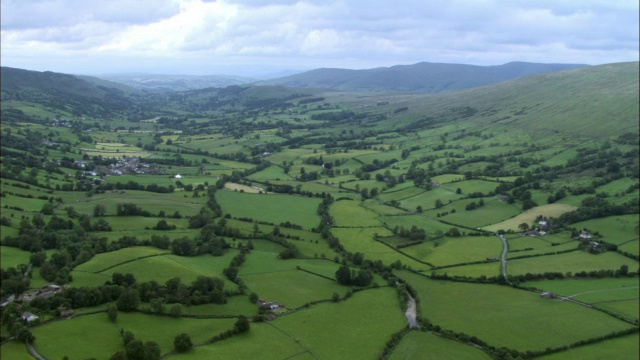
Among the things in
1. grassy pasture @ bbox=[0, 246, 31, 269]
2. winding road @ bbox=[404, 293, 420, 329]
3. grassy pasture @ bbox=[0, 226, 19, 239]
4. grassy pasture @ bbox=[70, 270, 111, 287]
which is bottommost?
winding road @ bbox=[404, 293, 420, 329]

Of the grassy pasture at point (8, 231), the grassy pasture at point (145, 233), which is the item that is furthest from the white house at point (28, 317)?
the grassy pasture at point (8, 231)

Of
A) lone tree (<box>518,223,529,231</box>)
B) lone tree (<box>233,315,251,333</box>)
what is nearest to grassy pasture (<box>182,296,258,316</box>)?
lone tree (<box>233,315,251,333</box>)

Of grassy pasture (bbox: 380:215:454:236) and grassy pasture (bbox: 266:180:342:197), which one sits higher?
grassy pasture (bbox: 266:180:342:197)

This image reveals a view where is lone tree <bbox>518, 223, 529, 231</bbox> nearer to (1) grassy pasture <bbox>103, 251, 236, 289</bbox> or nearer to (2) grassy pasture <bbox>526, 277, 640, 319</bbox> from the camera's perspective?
(2) grassy pasture <bbox>526, 277, 640, 319</bbox>

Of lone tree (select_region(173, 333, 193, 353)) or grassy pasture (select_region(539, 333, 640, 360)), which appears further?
grassy pasture (select_region(539, 333, 640, 360))

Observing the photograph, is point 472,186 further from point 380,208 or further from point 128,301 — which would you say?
point 128,301

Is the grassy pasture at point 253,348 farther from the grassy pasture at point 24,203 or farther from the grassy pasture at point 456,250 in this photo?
the grassy pasture at point 24,203

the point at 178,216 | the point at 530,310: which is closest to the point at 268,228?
the point at 178,216
